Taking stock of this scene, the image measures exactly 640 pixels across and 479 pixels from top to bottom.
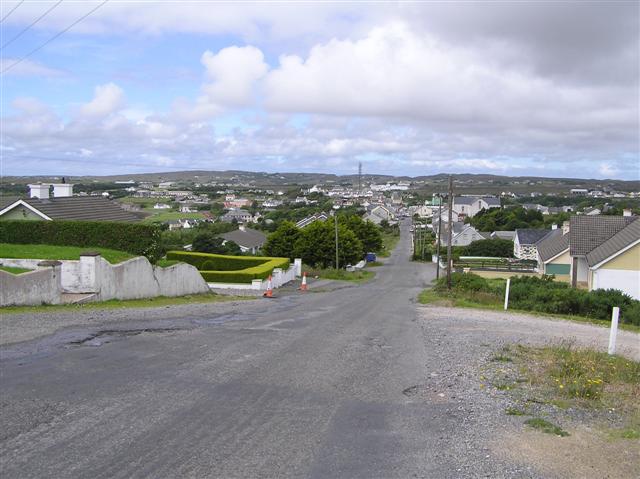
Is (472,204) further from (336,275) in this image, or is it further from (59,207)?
(59,207)

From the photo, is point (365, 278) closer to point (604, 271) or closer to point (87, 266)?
point (604, 271)

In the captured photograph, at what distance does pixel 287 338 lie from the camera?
12148mm

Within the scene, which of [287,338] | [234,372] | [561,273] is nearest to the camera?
[234,372]

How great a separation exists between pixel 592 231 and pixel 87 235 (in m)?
27.8

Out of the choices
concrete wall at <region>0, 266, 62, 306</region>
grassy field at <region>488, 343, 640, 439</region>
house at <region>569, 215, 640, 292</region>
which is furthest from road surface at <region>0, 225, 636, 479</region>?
house at <region>569, 215, 640, 292</region>

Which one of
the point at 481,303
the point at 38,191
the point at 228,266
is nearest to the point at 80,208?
the point at 38,191

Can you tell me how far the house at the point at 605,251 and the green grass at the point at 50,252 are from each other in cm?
2308

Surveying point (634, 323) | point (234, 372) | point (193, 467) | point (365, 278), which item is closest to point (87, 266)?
point (234, 372)

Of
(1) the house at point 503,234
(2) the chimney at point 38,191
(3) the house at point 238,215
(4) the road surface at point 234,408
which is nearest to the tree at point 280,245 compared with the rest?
(2) the chimney at point 38,191

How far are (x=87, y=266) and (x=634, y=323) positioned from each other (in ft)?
59.4

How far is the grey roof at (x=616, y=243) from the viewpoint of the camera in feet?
99.4

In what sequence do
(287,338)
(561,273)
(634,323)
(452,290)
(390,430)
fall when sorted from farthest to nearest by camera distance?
(561,273) < (452,290) < (634,323) < (287,338) < (390,430)

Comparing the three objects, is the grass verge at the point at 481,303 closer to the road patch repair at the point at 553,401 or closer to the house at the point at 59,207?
the road patch repair at the point at 553,401

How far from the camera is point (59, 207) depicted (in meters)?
26.3
